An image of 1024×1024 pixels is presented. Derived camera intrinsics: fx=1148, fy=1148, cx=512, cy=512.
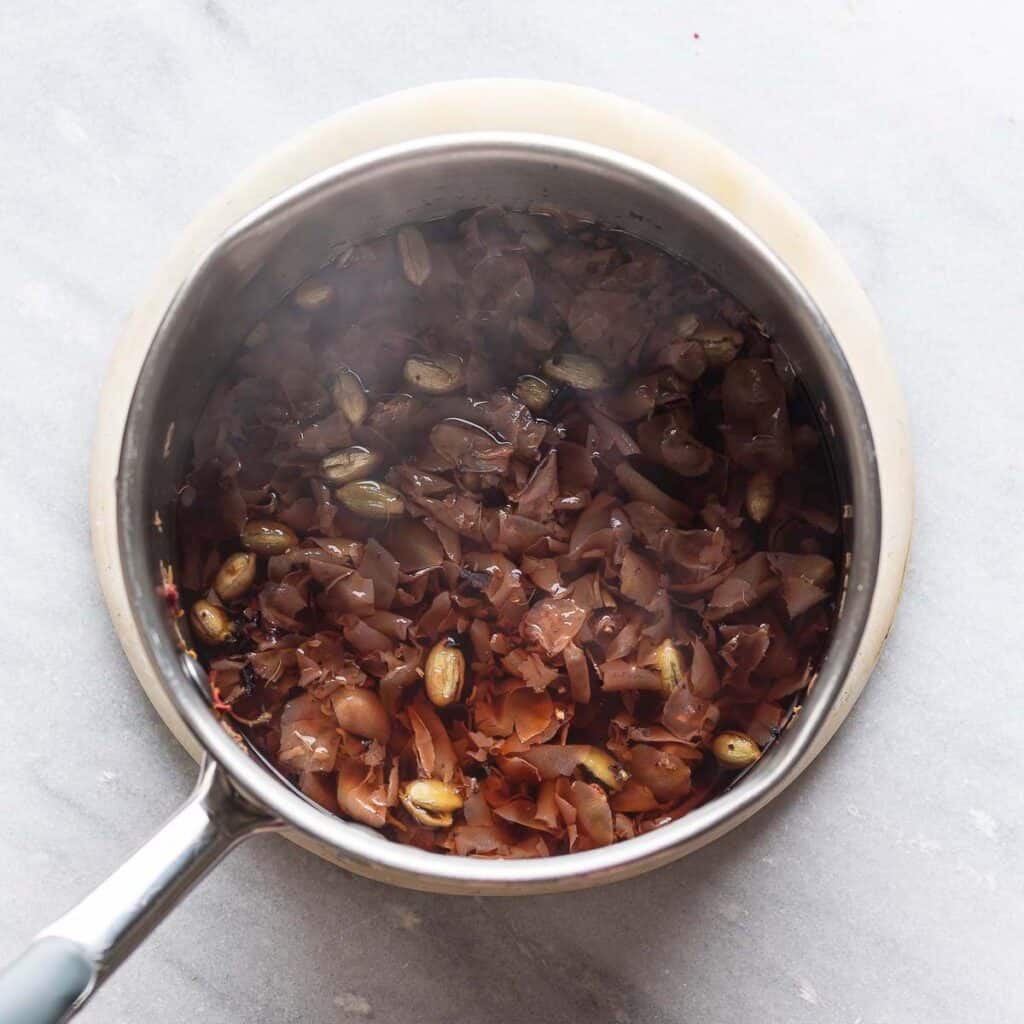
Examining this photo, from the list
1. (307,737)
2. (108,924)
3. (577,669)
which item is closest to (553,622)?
(577,669)

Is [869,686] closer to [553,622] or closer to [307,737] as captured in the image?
[553,622]

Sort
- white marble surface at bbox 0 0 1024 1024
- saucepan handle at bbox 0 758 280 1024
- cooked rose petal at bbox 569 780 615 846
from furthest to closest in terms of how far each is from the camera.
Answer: white marble surface at bbox 0 0 1024 1024
cooked rose petal at bbox 569 780 615 846
saucepan handle at bbox 0 758 280 1024

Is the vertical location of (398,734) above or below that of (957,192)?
below

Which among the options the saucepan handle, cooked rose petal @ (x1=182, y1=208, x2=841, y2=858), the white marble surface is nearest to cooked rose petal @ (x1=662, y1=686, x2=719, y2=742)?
cooked rose petal @ (x1=182, y1=208, x2=841, y2=858)

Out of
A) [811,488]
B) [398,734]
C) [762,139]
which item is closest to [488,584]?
[398,734]

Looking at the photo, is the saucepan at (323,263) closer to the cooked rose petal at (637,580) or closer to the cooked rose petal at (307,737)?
the cooked rose petal at (307,737)

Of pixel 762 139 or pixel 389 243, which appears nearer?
pixel 389 243

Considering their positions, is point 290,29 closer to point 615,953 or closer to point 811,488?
point 811,488

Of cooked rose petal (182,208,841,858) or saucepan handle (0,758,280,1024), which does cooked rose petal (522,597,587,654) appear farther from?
saucepan handle (0,758,280,1024)
